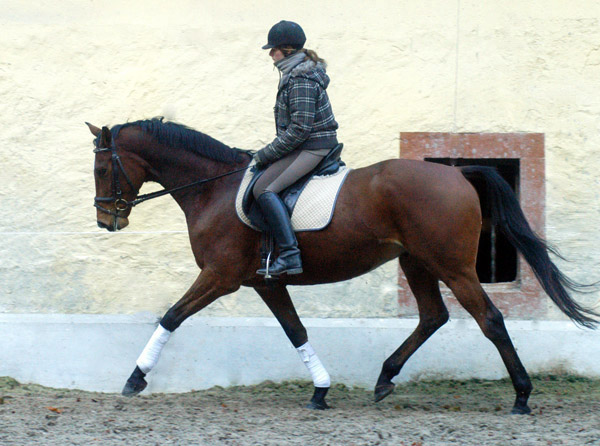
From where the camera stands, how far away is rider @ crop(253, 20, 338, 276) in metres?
5.14

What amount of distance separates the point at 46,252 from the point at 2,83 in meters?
1.47

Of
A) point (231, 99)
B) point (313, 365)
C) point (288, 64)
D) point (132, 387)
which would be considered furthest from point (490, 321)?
point (231, 99)

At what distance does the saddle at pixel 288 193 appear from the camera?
5.25 meters

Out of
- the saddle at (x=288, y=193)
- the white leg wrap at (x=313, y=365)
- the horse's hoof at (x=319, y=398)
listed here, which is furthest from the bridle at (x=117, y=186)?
the horse's hoof at (x=319, y=398)

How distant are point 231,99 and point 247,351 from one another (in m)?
2.08

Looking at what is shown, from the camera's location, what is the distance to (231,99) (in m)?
6.66

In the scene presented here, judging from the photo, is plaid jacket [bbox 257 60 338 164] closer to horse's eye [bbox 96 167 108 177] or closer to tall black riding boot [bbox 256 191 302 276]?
tall black riding boot [bbox 256 191 302 276]

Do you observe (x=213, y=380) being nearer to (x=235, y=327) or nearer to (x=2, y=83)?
(x=235, y=327)

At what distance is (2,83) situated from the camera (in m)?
6.70

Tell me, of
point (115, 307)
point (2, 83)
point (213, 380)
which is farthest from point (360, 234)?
point (2, 83)

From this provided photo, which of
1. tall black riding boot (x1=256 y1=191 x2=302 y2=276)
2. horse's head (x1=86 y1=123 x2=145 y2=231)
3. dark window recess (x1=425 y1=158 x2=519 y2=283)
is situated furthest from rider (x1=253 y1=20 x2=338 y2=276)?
dark window recess (x1=425 y1=158 x2=519 y2=283)

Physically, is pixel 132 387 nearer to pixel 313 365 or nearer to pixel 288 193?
pixel 313 365

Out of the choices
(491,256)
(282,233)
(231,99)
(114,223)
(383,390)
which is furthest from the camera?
(491,256)

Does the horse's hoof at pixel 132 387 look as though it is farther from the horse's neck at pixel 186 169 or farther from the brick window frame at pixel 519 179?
the brick window frame at pixel 519 179
